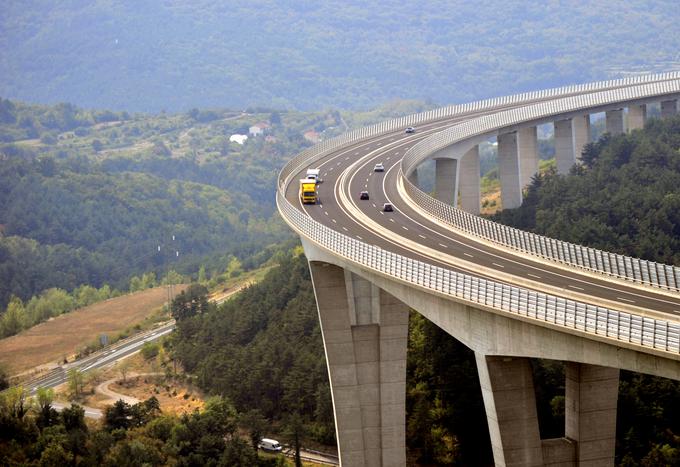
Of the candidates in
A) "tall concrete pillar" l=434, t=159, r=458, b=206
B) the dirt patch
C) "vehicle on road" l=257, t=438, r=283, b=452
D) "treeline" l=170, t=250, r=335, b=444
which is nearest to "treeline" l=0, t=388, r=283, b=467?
"vehicle on road" l=257, t=438, r=283, b=452

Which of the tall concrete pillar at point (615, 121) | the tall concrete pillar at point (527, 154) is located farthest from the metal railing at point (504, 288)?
the tall concrete pillar at point (615, 121)

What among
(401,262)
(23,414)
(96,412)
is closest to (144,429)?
(23,414)

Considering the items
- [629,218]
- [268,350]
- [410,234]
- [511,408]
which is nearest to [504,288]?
[511,408]

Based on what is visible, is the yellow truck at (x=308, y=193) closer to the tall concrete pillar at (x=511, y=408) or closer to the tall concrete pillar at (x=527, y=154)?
the tall concrete pillar at (x=511, y=408)

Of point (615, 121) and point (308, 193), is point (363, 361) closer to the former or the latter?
point (308, 193)

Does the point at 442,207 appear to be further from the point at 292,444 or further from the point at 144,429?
the point at 144,429

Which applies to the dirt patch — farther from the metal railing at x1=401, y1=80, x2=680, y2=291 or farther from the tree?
the metal railing at x1=401, y1=80, x2=680, y2=291

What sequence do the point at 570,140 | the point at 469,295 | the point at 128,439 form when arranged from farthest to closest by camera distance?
the point at 570,140
the point at 128,439
the point at 469,295

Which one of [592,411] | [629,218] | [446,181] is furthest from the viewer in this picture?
[446,181]
